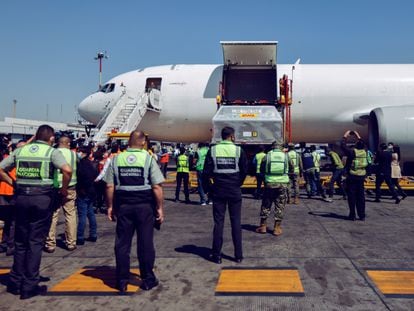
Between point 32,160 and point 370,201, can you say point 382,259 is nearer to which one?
point 32,160

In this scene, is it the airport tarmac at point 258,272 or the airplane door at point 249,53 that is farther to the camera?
the airplane door at point 249,53

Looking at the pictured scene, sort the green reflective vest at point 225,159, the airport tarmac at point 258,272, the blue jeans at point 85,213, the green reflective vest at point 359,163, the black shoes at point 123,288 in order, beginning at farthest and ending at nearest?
the green reflective vest at point 359,163
the blue jeans at point 85,213
the green reflective vest at point 225,159
the black shoes at point 123,288
the airport tarmac at point 258,272

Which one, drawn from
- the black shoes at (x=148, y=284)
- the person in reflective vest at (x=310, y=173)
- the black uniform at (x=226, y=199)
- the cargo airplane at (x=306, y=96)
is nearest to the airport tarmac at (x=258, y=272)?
the black shoes at (x=148, y=284)

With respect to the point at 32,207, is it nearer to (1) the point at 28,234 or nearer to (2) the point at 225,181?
(1) the point at 28,234

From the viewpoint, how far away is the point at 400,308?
4102 mm

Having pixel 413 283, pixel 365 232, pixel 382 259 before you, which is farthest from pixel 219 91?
pixel 413 283

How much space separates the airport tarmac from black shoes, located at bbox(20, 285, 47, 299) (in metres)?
0.08

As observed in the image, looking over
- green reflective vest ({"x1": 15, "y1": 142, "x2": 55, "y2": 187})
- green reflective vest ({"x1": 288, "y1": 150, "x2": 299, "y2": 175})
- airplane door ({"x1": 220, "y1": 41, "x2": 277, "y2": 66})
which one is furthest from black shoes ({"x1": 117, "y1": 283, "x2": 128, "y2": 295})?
airplane door ({"x1": 220, "y1": 41, "x2": 277, "y2": 66})

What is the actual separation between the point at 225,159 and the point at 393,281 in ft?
9.31

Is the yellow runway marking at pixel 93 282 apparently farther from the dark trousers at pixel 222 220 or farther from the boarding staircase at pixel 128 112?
the boarding staircase at pixel 128 112

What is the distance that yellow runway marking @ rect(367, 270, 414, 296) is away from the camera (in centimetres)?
456

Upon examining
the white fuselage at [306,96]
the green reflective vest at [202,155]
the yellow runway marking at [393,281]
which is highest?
the white fuselage at [306,96]

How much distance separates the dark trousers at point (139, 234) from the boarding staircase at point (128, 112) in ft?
35.1

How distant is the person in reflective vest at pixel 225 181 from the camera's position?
6.01 meters
